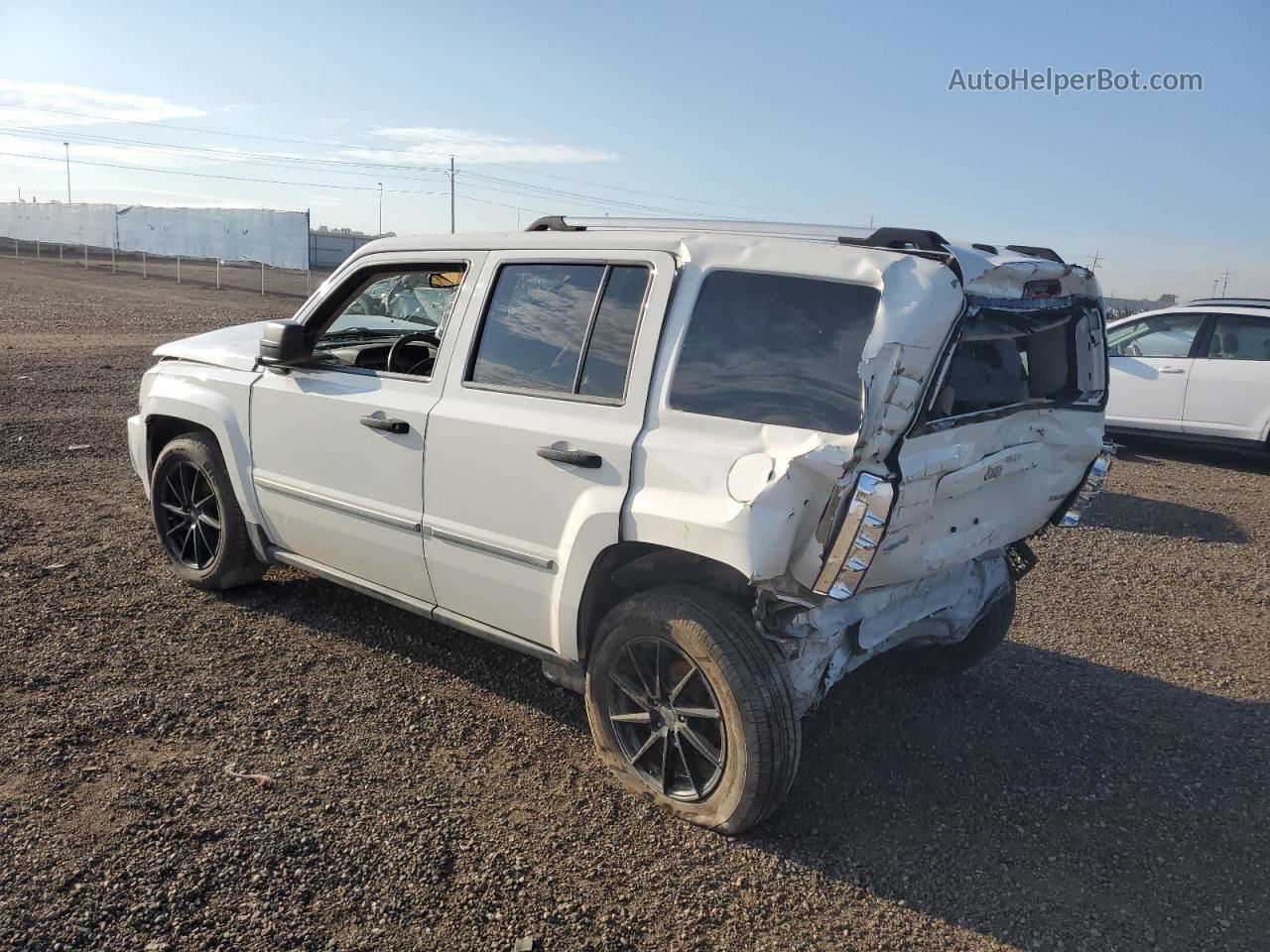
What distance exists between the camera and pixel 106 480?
23.5ft

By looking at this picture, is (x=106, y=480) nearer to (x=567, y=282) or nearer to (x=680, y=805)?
(x=567, y=282)

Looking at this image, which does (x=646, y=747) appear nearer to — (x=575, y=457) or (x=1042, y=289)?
(x=575, y=457)

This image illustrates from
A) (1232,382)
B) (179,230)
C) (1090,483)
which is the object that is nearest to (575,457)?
(1090,483)

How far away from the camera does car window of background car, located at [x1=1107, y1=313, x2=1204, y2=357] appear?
1048 cm

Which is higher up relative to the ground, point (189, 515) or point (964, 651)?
point (189, 515)

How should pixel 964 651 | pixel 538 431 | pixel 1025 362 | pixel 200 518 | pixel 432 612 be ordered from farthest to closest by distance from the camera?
pixel 200 518, pixel 964 651, pixel 432 612, pixel 1025 362, pixel 538 431

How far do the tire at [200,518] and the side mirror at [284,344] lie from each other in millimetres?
858

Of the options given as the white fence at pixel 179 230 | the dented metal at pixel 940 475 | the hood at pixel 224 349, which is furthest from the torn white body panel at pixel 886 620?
the white fence at pixel 179 230

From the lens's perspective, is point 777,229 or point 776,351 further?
point 777,229

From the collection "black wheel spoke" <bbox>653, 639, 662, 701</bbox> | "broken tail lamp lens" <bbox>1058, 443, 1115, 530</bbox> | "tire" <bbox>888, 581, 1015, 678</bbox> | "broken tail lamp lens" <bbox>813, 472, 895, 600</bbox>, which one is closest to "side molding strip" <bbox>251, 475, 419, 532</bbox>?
"black wheel spoke" <bbox>653, 639, 662, 701</bbox>

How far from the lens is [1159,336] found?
10.7 m

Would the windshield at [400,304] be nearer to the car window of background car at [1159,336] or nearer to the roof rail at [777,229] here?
the roof rail at [777,229]

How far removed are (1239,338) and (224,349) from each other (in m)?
10.1

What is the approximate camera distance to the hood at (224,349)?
15.4 feet
